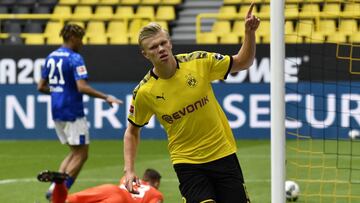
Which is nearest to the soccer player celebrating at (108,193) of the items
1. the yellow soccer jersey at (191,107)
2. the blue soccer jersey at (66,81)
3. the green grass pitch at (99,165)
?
the yellow soccer jersey at (191,107)

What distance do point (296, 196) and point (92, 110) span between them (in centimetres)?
918

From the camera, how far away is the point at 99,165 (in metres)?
16.1

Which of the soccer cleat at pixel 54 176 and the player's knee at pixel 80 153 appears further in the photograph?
the player's knee at pixel 80 153

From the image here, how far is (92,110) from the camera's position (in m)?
20.3

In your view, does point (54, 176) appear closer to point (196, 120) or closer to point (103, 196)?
point (196, 120)

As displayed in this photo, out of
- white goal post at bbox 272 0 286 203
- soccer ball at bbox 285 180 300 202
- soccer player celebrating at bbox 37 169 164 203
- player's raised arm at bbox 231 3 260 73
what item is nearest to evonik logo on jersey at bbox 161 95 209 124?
player's raised arm at bbox 231 3 260 73

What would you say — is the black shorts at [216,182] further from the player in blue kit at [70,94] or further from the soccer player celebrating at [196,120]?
the player in blue kit at [70,94]

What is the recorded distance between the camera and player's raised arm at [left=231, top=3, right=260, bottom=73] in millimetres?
7324

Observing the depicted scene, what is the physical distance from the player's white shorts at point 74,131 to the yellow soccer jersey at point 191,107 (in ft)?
14.4

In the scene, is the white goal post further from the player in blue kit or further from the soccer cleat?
the player in blue kit

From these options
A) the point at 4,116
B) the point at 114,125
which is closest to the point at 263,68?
the point at 114,125

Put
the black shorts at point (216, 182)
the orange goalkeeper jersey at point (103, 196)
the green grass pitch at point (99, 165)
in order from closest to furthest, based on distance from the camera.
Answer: the black shorts at point (216, 182) → the orange goalkeeper jersey at point (103, 196) → the green grass pitch at point (99, 165)

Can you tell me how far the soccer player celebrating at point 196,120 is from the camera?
7488 mm

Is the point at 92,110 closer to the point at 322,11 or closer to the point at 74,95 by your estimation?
the point at 322,11
